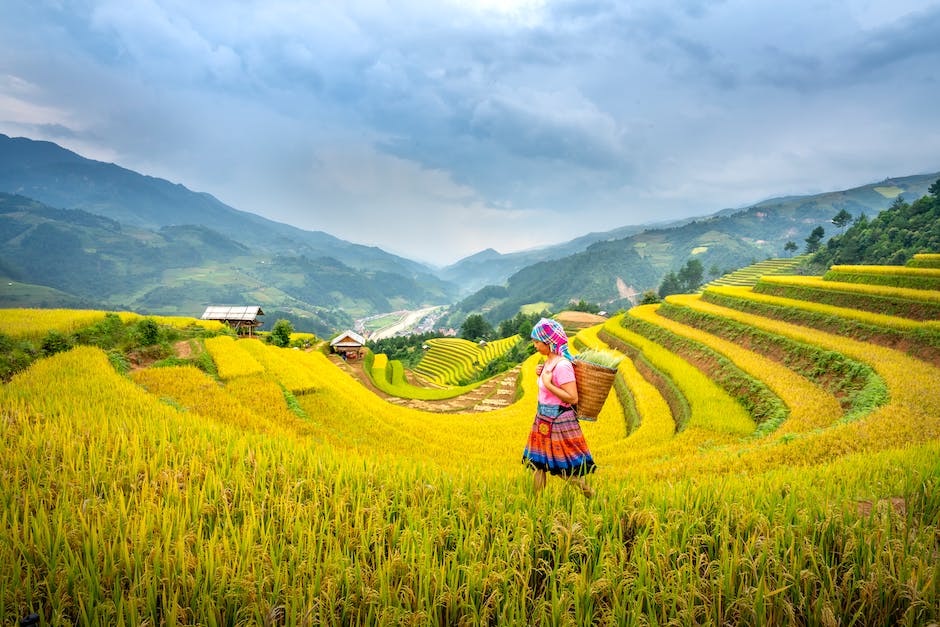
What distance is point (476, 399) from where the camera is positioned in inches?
1024

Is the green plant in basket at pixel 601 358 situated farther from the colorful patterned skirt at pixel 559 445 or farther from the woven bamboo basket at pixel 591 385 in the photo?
the colorful patterned skirt at pixel 559 445

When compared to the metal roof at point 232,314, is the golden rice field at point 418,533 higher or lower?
lower

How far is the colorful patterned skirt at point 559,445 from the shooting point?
13.3 ft

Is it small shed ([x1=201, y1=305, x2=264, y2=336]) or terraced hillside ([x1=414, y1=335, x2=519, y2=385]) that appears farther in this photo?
terraced hillside ([x1=414, y1=335, x2=519, y2=385])

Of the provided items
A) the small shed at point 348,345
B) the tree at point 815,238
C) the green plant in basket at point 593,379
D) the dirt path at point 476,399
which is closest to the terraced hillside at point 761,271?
the tree at point 815,238

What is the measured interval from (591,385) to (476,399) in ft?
74.2

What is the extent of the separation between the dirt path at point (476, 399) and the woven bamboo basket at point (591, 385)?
62.8ft

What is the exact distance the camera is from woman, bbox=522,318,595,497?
403 cm

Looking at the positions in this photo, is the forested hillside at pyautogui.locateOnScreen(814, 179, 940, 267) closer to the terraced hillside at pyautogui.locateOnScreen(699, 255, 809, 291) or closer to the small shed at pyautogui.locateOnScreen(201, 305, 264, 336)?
the terraced hillside at pyautogui.locateOnScreen(699, 255, 809, 291)

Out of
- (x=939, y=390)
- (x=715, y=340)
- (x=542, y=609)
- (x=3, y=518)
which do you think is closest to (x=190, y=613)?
(x=3, y=518)

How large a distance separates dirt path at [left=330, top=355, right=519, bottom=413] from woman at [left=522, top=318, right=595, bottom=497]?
18.9 meters

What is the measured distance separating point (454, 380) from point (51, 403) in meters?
49.4

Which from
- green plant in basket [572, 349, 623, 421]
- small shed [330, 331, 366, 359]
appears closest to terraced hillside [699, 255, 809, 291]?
small shed [330, 331, 366, 359]

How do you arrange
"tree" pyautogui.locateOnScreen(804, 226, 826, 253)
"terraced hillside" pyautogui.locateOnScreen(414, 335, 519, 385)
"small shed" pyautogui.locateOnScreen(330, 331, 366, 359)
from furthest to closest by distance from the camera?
"tree" pyautogui.locateOnScreen(804, 226, 826, 253) < "terraced hillside" pyautogui.locateOnScreen(414, 335, 519, 385) < "small shed" pyautogui.locateOnScreen(330, 331, 366, 359)
